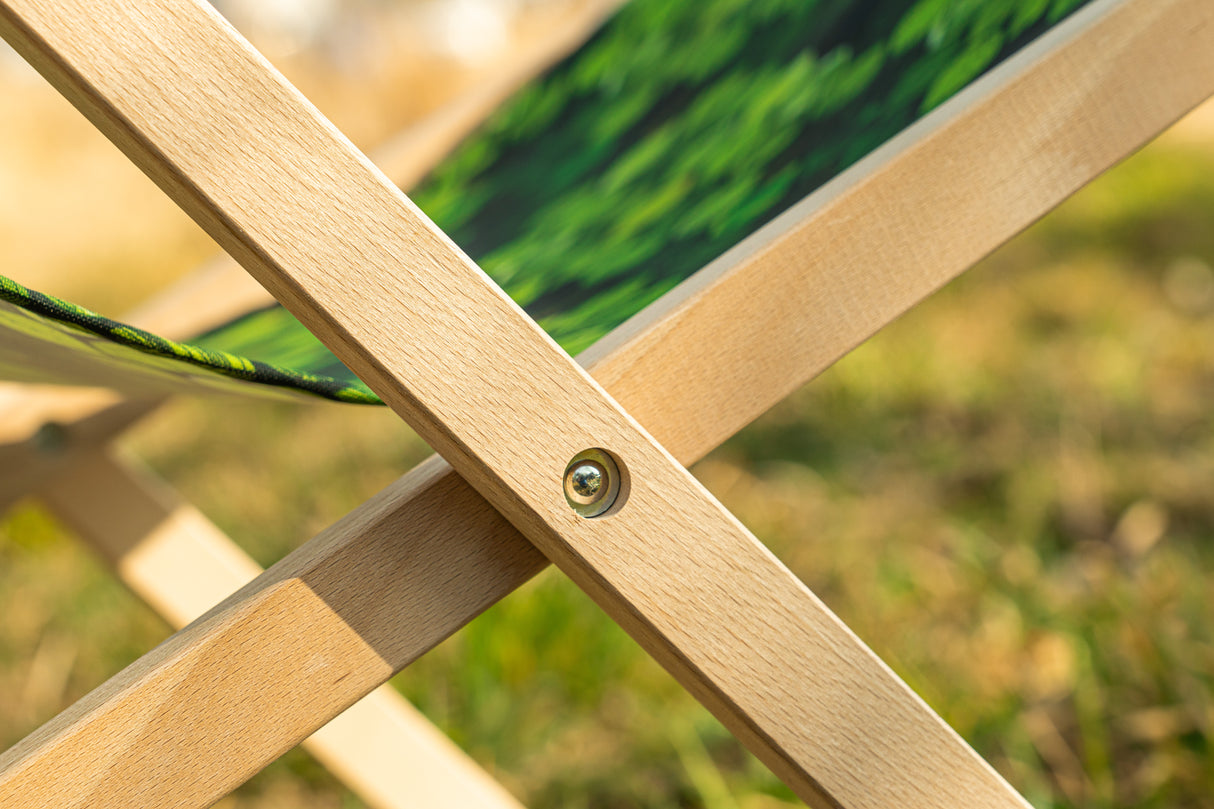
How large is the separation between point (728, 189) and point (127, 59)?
416mm

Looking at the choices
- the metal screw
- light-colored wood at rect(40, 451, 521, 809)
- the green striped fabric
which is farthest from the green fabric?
light-colored wood at rect(40, 451, 521, 809)

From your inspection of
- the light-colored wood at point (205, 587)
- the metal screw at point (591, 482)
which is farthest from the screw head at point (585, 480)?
the light-colored wood at point (205, 587)

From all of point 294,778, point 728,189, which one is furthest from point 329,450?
point 728,189

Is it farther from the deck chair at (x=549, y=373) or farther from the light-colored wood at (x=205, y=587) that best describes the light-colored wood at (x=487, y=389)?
the light-colored wood at (x=205, y=587)

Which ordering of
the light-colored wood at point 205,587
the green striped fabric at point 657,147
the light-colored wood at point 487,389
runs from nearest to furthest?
the light-colored wood at point 487,389 < the green striped fabric at point 657,147 < the light-colored wood at point 205,587

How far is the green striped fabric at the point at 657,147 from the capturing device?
595 mm

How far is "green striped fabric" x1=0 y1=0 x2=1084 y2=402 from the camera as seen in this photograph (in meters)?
0.59

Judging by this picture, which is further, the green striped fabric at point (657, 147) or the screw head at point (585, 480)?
the green striped fabric at point (657, 147)

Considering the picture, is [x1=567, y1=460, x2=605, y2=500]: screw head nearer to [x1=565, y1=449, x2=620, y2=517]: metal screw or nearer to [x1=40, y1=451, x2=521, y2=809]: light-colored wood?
[x1=565, y1=449, x2=620, y2=517]: metal screw

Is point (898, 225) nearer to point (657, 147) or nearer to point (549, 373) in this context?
point (549, 373)

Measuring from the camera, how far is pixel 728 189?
71 cm

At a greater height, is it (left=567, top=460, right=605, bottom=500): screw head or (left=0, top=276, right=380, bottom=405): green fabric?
(left=0, top=276, right=380, bottom=405): green fabric

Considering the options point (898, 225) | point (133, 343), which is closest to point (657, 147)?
point (898, 225)

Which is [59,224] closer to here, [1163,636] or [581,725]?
[581,725]
